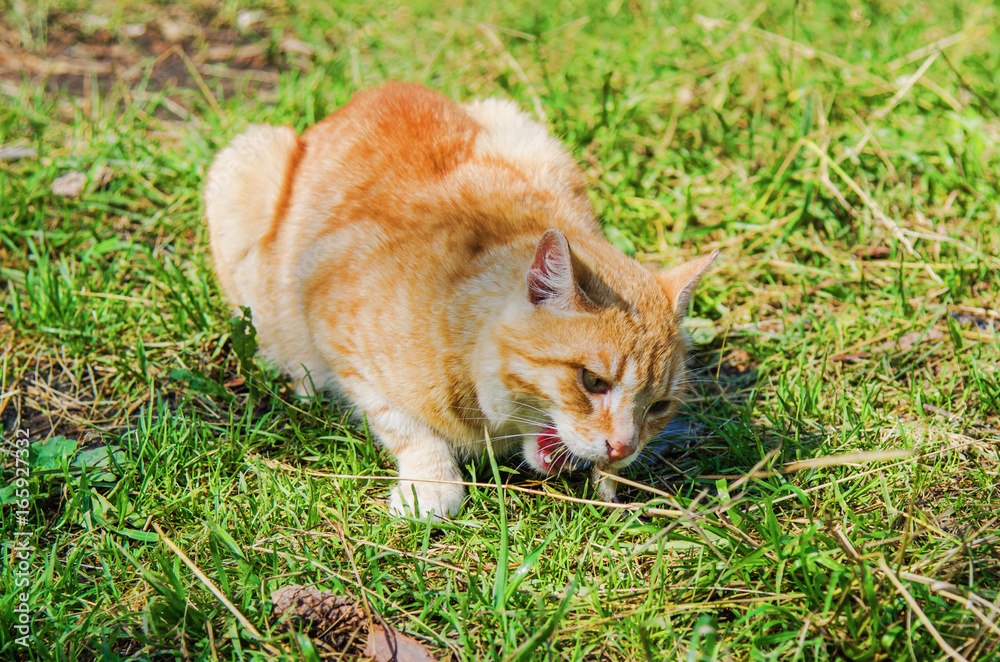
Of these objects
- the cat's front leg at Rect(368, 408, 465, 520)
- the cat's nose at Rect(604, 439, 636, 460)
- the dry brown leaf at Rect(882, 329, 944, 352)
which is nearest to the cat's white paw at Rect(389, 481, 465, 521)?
the cat's front leg at Rect(368, 408, 465, 520)

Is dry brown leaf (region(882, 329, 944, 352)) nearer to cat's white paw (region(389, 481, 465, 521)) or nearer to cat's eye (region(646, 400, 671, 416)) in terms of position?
cat's eye (region(646, 400, 671, 416))

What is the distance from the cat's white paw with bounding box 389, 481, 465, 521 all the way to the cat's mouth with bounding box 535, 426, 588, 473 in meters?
0.31

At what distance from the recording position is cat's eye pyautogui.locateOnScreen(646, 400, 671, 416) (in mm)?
2488

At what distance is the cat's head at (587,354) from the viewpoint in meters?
2.26

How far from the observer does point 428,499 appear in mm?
2549

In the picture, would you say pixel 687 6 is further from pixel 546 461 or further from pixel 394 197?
pixel 546 461

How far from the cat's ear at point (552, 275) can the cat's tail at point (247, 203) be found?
4.74ft

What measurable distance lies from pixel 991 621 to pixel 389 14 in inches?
193

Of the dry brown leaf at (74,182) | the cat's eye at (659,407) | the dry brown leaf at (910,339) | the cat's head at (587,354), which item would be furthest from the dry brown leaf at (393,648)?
the dry brown leaf at (74,182)

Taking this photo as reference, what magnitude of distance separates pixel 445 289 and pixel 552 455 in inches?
26.1

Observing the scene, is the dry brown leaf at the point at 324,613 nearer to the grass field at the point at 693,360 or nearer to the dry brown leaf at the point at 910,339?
the grass field at the point at 693,360

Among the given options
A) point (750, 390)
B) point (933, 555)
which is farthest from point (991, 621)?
point (750, 390)

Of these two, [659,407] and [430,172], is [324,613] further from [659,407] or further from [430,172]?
[430,172]

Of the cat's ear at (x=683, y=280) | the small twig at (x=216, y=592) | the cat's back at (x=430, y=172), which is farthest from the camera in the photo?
the cat's back at (x=430, y=172)
